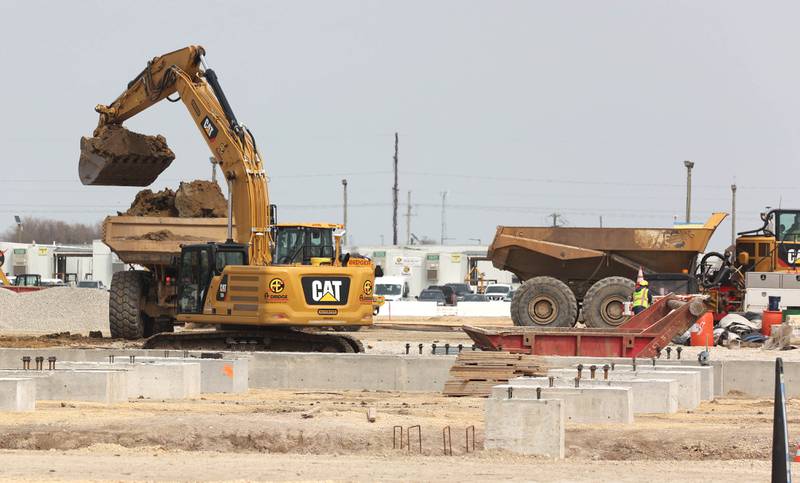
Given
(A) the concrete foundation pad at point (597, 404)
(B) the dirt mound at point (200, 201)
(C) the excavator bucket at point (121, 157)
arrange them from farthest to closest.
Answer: (B) the dirt mound at point (200, 201), (C) the excavator bucket at point (121, 157), (A) the concrete foundation pad at point (597, 404)

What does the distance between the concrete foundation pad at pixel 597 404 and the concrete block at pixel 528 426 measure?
188cm

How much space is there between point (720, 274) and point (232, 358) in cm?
1705

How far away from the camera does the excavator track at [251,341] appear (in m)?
25.1

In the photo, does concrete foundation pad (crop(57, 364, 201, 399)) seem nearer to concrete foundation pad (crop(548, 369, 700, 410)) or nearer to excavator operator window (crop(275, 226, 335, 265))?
concrete foundation pad (crop(548, 369, 700, 410))

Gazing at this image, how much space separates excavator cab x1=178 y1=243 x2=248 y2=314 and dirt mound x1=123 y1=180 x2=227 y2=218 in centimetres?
528

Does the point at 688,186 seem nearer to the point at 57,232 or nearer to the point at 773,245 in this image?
the point at 773,245

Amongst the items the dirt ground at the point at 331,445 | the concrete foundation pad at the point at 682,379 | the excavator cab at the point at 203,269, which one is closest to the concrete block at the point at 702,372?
the concrete foundation pad at the point at 682,379

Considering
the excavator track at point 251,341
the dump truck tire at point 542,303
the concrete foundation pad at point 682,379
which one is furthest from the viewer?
the dump truck tire at point 542,303

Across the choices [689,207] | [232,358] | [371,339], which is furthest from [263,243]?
[689,207]

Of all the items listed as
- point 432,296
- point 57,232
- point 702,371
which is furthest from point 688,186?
point 57,232

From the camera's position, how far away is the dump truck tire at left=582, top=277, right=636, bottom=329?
31969 millimetres

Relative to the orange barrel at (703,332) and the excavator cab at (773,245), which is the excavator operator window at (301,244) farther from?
the excavator cab at (773,245)

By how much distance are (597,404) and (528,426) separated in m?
2.30

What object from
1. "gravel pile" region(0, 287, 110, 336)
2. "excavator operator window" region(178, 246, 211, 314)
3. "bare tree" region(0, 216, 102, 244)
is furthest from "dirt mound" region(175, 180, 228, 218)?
"bare tree" region(0, 216, 102, 244)
